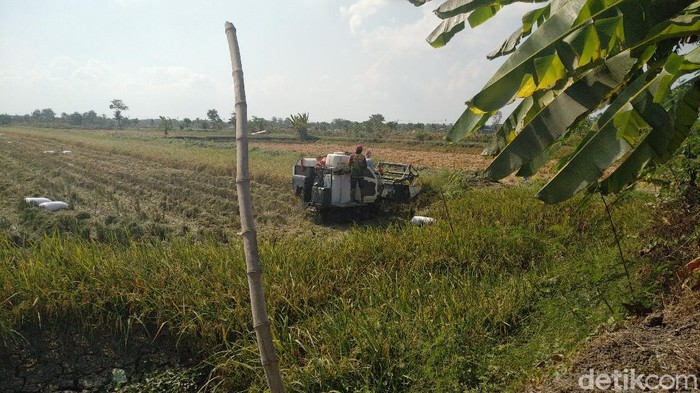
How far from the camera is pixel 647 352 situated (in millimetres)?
2123

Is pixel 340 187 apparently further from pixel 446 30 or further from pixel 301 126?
pixel 301 126

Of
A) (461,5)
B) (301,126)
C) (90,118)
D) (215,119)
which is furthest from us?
(90,118)

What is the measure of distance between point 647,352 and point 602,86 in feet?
4.61

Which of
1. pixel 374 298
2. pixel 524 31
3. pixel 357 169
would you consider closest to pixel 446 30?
pixel 524 31

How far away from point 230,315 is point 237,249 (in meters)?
1.53

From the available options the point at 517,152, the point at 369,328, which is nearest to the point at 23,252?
the point at 369,328

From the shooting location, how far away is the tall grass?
2951 mm

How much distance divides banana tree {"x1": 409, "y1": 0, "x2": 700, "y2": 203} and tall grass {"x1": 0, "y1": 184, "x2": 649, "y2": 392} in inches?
50.9

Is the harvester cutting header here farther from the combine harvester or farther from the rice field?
the rice field

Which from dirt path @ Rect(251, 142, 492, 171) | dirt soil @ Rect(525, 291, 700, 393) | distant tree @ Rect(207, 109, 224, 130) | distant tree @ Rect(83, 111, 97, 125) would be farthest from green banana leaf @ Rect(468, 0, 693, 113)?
distant tree @ Rect(83, 111, 97, 125)

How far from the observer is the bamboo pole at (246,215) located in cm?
153

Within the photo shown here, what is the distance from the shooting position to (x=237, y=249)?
16.8 feet

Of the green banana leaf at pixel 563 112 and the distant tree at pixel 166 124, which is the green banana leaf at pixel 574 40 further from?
the distant tree at pixel 166 124

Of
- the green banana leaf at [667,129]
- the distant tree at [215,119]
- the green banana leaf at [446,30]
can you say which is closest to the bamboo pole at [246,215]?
the green banana leaf at [667,129]
